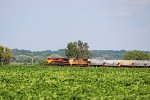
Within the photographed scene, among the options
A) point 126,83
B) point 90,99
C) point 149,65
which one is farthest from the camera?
point 149,65

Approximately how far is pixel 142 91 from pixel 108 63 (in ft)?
249

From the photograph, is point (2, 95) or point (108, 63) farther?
point (108, 63)

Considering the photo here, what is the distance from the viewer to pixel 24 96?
88.8 ft

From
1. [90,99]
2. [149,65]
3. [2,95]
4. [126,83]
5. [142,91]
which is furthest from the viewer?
[149,65]

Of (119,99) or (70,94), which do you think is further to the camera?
(70,94)

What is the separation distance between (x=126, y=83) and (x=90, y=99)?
605 inches

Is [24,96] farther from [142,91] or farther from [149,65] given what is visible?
[149,65]

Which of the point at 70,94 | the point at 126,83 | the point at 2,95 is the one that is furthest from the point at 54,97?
the point at 126,83

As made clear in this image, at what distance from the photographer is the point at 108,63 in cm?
10688

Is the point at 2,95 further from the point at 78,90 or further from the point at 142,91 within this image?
the point at 142,91

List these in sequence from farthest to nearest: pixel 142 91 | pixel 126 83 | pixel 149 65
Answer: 1. pixel 149 65
2. pixel 126 83
3. pixel 142 91

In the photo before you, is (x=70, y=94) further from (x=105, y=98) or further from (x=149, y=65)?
(x=149, y=65)

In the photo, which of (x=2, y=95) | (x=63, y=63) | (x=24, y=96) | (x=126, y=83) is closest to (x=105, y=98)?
(x=24, y=96)

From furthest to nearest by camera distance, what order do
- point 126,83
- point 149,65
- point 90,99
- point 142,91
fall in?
point 149,65 < point 126,83 < point 142,91 < point 90,99
